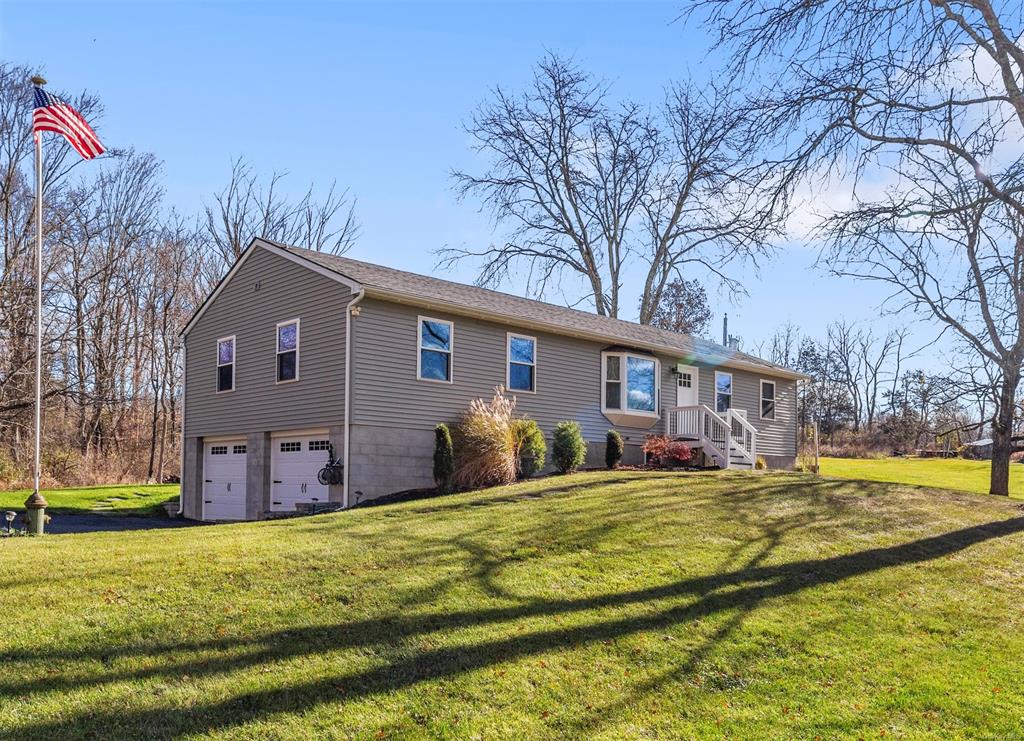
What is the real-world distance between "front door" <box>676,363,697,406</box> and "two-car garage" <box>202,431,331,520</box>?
10.3 metres

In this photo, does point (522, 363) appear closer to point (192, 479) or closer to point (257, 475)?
point (257, 475)

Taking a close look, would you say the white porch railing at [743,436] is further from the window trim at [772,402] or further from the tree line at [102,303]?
the tree line at [102,303]

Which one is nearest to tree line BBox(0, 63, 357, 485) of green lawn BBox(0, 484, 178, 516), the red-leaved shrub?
green lawn BBox(0, 484, 178, 516)

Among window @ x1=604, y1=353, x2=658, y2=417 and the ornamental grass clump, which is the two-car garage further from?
window @ x1=604, y1=353, x2=658, y2=417

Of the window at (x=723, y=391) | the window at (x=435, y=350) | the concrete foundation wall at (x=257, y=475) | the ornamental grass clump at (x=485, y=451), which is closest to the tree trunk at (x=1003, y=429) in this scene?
the window at (x=723, y=391)

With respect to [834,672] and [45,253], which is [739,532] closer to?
[834,672]

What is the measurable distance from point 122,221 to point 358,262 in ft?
60.3

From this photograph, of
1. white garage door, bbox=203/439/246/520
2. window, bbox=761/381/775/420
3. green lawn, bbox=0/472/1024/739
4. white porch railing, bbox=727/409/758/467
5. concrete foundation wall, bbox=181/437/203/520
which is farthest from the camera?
window, bbox=761/381/775/420

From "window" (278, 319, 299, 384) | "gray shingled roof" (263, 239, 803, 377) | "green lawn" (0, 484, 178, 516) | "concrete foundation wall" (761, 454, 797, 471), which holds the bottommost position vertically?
"green lawn" (0, 484, 178, 516)

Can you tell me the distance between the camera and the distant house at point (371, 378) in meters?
15.3

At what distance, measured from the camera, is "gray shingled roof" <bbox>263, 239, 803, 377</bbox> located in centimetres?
1605

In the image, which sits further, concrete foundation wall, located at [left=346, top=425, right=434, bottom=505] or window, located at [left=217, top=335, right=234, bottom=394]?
window, located at [left=217, top=335, right=234, bottom=394]

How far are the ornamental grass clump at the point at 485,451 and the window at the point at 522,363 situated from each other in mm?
1887

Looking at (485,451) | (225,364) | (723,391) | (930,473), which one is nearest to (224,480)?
(225,364)
